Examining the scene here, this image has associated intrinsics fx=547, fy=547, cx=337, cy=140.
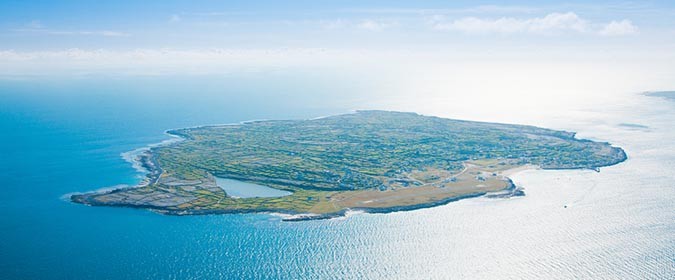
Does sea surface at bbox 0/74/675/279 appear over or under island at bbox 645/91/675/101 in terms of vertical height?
under

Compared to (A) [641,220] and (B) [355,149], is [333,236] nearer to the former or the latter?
(A) [641,220]

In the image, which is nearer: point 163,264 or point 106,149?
point 163,264

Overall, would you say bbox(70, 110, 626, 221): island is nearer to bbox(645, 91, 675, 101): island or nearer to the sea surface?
the sea surface

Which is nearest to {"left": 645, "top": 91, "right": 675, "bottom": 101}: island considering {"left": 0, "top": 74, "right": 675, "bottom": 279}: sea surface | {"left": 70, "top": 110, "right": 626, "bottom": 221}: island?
{"left": 70, "top": 110, "right": 626, "bottom": 221}: island

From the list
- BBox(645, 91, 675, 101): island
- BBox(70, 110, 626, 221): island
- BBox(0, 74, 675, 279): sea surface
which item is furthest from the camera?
BBox(645, 91, 675, 101): island

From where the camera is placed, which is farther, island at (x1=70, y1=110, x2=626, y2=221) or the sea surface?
island at (x1=70, y1=110, x2=626, y2=221)

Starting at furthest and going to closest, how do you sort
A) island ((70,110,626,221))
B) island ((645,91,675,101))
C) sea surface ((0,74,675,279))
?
island ((645,91,675,101)), island ((70,110,626,221)), sea surface ((0,74,675,279))

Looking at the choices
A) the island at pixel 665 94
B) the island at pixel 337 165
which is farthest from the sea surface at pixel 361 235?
the island at pixel 665 94

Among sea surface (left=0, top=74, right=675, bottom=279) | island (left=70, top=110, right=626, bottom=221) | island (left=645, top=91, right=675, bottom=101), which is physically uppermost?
island (left=645, top=91, right=675, bottom=101)

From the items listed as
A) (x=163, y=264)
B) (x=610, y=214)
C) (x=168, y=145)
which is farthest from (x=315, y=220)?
(x=168, y=145)
